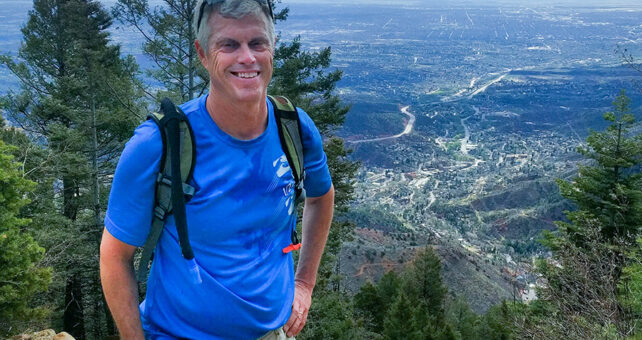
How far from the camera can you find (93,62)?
1140 cm

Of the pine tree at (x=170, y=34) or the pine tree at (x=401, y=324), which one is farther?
the pine tree at (x=401, y=324)

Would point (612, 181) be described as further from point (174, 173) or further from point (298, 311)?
point (174, 173)

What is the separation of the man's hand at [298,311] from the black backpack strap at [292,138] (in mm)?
272

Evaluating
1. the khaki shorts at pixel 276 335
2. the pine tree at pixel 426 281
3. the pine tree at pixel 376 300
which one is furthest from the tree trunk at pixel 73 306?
the pine tree at pixel 426 281

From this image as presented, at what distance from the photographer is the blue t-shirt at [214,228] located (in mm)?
1501

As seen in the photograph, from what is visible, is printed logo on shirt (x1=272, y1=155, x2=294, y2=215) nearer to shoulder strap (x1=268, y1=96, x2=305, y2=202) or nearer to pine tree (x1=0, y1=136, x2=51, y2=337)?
shoulder strap (x1=268, y1=96, x2=305, y2=202)

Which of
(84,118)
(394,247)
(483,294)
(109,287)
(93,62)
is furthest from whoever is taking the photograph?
(394,247)

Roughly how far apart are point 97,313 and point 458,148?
104885 mm

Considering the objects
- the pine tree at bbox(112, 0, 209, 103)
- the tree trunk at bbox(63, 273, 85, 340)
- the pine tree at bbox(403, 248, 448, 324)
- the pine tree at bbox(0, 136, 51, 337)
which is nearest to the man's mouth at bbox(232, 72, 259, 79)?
the pine tree at bbox(0, 136, 51, 337)

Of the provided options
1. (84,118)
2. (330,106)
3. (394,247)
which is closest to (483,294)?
(394,247)

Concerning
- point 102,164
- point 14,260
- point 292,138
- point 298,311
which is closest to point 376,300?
point 102,164

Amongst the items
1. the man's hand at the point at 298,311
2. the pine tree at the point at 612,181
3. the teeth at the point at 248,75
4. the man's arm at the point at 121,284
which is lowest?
the pine tree at the point at 612,181

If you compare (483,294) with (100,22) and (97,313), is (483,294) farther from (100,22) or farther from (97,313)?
(100,22)

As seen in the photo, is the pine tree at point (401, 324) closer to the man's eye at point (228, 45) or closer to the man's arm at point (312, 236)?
the man's arm at point (312, 236)
